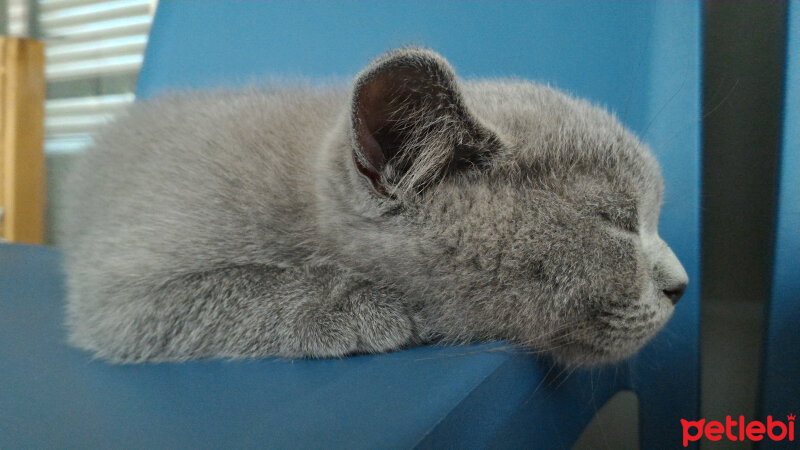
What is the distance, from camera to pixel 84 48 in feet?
7.71

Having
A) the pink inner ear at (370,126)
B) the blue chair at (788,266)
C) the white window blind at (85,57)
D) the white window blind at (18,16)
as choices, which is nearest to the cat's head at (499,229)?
the pink inner ear at (370,126)

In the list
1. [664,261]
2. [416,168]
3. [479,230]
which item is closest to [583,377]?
[664,261]

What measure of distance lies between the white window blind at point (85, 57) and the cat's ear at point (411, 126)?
1931mm

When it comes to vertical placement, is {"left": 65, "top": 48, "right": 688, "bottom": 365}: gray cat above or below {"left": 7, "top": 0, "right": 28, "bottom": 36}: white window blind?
below

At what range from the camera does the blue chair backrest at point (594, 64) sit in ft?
3.55

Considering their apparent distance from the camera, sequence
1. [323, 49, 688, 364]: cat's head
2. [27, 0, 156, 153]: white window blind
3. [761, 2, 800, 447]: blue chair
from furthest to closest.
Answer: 1. [27, 0, 156, 153]: white window blind
2. [761, 2, 800, 447]: blue chair
3. [323, 49, 688, 364]: cat's head

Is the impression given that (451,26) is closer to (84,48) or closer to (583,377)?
(583,377)

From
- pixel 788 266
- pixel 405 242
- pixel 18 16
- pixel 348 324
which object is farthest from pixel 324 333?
pixel 18 16

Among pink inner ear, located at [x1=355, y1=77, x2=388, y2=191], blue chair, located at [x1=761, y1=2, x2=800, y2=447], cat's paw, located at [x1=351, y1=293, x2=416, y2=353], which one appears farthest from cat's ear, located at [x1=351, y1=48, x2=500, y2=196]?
blue chair, located at [x1=761, y1=2, x2=800, y2=447]

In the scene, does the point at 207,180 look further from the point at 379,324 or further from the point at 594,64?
the point at 594,64

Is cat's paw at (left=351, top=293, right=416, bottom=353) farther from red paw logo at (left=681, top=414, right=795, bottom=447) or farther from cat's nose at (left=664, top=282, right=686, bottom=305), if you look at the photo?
red paw logo at (left=681, top=414, right=795, bottom=447)

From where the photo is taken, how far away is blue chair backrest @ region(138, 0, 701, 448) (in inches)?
42.6

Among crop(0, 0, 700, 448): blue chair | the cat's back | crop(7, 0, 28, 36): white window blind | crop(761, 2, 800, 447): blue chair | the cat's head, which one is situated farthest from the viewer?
crop(7, 0, 28, 36): white window blind

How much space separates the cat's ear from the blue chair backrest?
27cm
